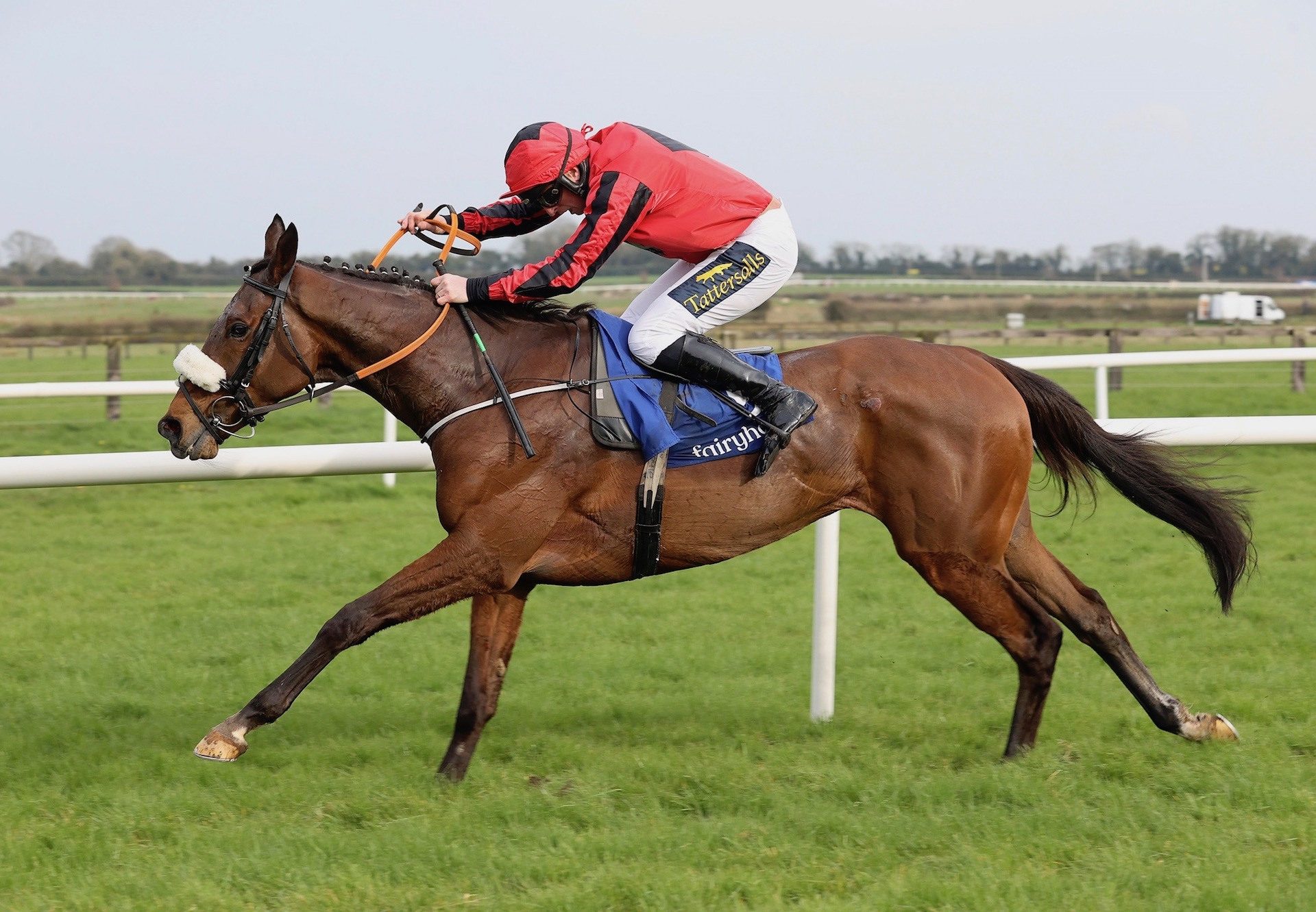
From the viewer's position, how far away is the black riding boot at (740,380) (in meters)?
3.84

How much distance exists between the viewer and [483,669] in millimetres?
4035

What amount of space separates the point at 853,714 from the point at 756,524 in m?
0.96

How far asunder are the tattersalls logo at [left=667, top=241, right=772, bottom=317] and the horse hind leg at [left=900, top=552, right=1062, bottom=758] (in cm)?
104

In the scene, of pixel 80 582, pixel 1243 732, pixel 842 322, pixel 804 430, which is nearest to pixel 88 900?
pixel 804 430

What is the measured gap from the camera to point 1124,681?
13.7ft

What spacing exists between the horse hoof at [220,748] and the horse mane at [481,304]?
1441mm

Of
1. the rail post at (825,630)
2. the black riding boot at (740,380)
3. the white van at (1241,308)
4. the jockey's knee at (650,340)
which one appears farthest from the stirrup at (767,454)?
the white van at (1241,308)

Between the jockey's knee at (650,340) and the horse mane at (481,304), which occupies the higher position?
the horse mane at (481,304)

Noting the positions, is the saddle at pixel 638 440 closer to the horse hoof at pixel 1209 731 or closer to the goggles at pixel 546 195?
the goggles at pixel 546 195

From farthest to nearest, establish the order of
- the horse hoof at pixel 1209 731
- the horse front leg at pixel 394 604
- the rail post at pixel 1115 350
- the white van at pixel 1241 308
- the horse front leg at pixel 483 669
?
the white van at pixel 1241 308 < the rail post at pixel 1115 350 < the horse hoof at pixel 1209 731 < the horse front leg at pixel 483 669 < the horse front leg at pixel 394 604

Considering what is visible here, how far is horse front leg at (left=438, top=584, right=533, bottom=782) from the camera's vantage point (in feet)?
12.9

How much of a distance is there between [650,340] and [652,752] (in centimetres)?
134

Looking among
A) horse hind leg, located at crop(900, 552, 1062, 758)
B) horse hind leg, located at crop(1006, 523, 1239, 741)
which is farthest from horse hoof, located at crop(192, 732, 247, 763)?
horse hind leg, located at crop(1006, 523, 1239, 741)

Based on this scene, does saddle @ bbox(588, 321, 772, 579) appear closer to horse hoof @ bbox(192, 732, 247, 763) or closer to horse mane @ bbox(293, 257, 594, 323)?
horse mane @ bbox(293, 257, 594, 323)
